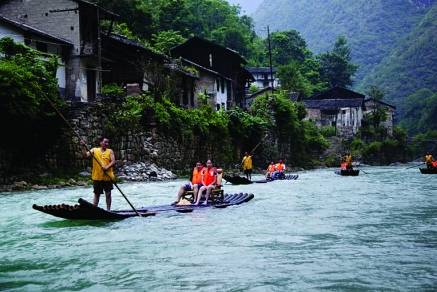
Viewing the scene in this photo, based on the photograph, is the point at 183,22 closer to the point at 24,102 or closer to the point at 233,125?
the point at 233,125

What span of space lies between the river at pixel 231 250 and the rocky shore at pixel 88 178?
770 cm

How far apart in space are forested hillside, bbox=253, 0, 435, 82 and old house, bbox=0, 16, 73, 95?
9515cm

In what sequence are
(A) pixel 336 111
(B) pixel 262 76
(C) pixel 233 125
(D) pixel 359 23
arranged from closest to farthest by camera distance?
(C) pixel 233 125 < (A) pixel 336 111 < (B) pixel 262 76 < (D) pixel 359 23

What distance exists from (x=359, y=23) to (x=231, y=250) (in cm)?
13979

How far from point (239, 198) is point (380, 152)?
54457 mm

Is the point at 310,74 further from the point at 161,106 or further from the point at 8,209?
the point at 8,209

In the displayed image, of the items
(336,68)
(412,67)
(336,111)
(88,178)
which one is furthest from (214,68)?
(412,67)

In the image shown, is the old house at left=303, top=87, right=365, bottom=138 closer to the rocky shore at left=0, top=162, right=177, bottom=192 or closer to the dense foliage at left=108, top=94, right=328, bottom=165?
the dense foliage at left=108, top=94, right=328, bottom=165

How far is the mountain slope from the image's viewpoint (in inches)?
3939

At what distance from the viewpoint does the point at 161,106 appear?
109 feet

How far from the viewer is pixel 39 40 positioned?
31.5 m

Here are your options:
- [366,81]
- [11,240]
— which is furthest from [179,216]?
[366,81]

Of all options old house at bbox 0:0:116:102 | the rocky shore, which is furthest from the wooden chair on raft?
old house at bbox 0:0:116:102

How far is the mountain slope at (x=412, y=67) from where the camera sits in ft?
328
